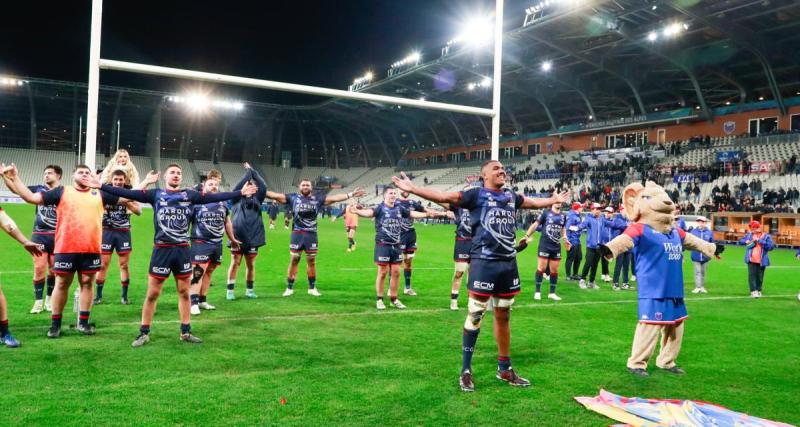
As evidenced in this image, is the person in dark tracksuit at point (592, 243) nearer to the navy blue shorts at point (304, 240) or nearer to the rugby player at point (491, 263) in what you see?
the navy blue shorts at point (304, 240)

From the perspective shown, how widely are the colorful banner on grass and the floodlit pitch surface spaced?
7.9 inches

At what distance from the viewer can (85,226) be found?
6988mm

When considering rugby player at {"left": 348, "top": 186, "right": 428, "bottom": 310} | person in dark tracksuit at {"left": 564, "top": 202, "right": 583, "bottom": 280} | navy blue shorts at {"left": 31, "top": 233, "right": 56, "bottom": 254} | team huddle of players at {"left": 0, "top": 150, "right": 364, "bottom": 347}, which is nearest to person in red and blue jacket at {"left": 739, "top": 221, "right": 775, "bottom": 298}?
person in dark tracksuit at {"left": 564, "top": 202, "right": 583, "bottom": 280}

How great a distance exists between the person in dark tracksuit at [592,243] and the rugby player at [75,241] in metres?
10.5

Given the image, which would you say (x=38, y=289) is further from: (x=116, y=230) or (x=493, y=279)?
(x=493, y=279)

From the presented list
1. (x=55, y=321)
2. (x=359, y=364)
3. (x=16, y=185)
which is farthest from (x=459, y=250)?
(x=16, y=185)

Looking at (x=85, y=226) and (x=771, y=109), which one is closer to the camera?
(x=85, y=226)

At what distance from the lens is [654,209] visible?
250 inches

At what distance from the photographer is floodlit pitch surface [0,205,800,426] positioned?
4633mm

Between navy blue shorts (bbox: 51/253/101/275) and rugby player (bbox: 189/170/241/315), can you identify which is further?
rugby player (bbox: 189/170/241/315)

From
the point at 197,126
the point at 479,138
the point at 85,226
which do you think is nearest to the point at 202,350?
the point at 85,226

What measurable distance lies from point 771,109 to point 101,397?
43.8m

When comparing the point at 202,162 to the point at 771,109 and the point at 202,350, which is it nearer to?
the point at 771,109

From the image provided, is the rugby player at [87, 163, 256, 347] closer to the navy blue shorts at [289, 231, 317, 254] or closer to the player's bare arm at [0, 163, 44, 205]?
the player's bare arm at [0, 163, 44, 205]
